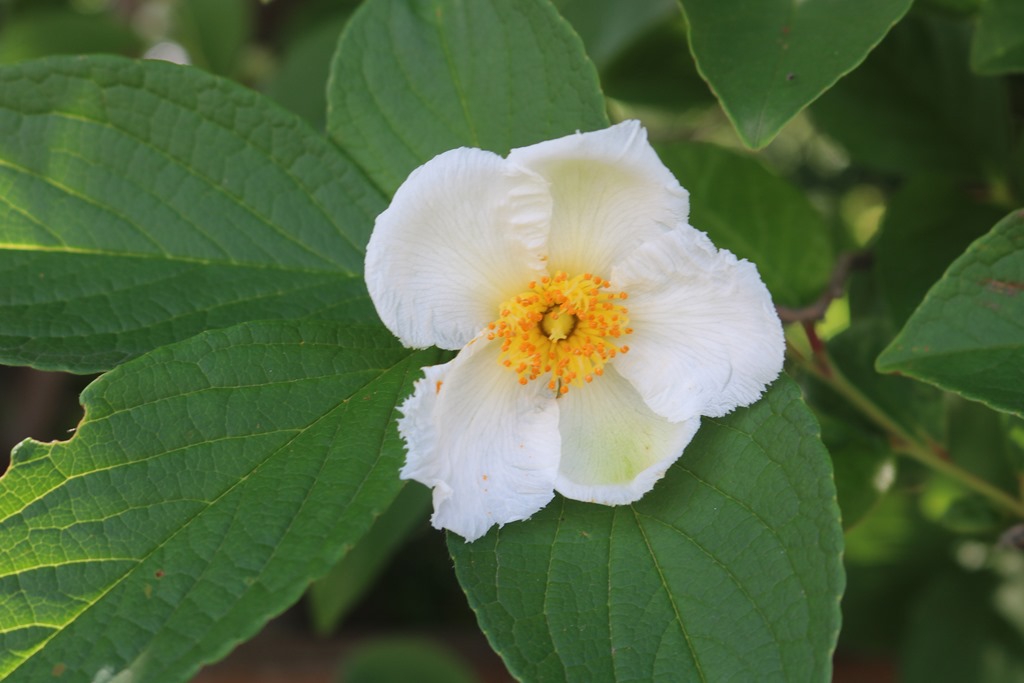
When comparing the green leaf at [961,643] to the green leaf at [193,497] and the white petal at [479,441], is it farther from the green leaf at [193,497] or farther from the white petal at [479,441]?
the green leaf at [193,497]

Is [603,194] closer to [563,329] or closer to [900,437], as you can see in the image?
[563,329]

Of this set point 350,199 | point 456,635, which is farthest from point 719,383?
point 456,635

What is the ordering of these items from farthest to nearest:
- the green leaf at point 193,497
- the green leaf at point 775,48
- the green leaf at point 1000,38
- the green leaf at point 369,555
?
1. the green leaf at point 369,555
2. the green leaf at point 1000,38
3. the green leaf at point 775,48
4. the green leaf at point 193,497

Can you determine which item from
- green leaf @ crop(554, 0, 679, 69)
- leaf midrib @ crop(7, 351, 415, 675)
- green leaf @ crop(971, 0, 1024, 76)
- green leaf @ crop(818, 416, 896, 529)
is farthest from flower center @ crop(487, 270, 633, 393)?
green leaf @ crop(554, 0, 679, 69)

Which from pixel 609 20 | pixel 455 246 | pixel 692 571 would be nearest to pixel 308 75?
pixel 609 20

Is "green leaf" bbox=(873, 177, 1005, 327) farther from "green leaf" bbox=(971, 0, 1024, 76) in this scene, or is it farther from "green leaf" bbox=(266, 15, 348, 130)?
"green leaf" bbox=(266, 15, 348, 130)

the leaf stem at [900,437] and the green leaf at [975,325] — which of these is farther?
the leaf stem at [900,437]

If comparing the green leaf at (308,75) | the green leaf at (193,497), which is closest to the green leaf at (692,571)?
the green leaf at (193,497)
